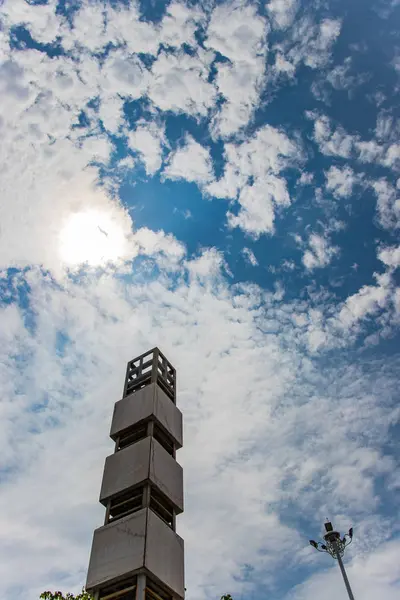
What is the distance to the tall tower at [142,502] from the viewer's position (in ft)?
82.4

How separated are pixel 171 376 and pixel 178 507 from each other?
45.0 feet

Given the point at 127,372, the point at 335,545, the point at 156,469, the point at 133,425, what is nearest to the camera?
the point at 335,545

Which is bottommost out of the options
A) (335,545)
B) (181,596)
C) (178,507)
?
(335,545)

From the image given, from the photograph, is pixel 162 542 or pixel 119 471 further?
pixel 119 471

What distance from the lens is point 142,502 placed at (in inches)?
1126

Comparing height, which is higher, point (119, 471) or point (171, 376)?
point (171, 376)

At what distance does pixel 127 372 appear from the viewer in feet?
137

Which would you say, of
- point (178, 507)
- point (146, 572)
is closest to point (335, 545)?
point (146, 572)

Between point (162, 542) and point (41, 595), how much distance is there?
13.0 metres

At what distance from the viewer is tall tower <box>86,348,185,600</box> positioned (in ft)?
82.4

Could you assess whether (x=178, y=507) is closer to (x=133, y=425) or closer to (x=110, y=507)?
(x=110, y=507)

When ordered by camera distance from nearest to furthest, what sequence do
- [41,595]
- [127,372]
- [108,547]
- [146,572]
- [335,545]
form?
[41,595], [335,545], [146,572], [108,547], [127,372]

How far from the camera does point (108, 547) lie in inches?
1043

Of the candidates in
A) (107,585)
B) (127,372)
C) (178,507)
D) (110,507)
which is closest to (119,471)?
(110,507)
